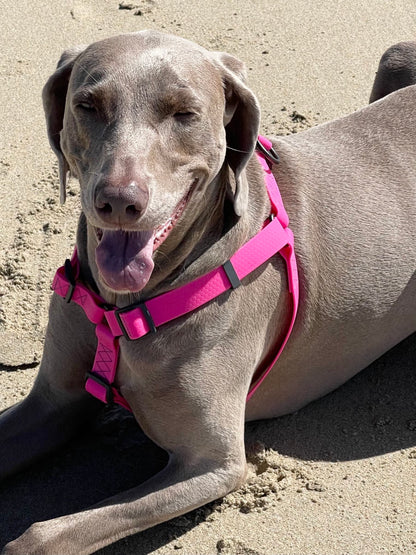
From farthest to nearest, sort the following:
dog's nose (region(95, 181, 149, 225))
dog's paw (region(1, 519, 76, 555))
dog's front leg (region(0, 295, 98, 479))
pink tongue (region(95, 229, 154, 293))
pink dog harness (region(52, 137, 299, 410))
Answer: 1. dog's front leg (region(0, 295, 98, 479))
2. pink dog harness (region(52, 137, 299, 410))
3. dog's paw (region(1, 519, 76, 555))
4. pink tongue (region(95, 229, 154, 293))
5. dog's nose (region(95, 181, 149, 225))

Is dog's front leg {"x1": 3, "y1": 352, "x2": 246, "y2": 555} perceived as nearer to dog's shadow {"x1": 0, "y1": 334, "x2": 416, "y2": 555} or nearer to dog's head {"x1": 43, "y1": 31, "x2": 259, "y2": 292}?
dog's shadow {"x1": 0, "y1": 334, "x2": 416, "y2": 555}

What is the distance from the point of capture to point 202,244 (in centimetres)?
332

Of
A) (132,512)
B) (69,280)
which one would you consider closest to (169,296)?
(69,280)

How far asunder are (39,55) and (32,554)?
3.40 metres

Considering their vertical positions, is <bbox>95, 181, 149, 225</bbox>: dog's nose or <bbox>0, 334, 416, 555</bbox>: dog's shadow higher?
<bbox>95, 181, 149, 225</bbox>: dog's nose

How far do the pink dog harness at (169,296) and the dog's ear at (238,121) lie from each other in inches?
6.9

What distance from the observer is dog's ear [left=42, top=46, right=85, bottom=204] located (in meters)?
3.27

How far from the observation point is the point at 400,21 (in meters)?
6.26

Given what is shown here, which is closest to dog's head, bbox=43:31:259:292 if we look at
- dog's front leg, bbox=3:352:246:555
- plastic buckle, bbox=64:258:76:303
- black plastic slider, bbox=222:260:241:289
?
black plastic slider, bbox=222:260:241:289

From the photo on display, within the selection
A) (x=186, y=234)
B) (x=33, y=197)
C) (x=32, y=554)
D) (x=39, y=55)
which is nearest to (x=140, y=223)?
(x=186, y=234)

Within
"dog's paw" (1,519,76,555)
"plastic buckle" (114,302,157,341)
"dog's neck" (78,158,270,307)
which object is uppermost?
"dog's neck" (78,158,270,307)

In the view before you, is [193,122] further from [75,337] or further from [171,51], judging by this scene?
[75,337]

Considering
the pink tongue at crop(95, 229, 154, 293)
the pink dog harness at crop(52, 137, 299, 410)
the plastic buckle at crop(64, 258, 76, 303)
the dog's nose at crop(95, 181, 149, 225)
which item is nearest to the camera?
the dog's nose at crop(95, 181, 149, 225)

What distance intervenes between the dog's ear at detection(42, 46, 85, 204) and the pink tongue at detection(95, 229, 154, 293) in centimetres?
45
